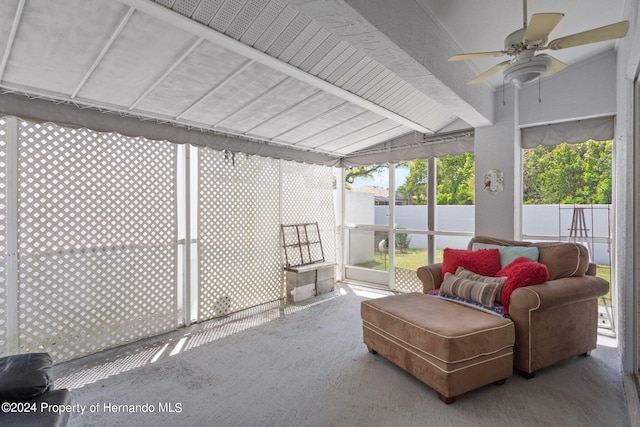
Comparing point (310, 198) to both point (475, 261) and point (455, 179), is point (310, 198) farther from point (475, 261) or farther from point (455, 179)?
point (475, 261)

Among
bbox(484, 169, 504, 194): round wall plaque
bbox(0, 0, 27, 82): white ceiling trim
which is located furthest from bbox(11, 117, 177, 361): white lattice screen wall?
bbox(484, 169, 504, 194): round wall plaque

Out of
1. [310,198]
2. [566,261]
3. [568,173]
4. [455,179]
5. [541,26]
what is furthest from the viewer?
[310,198]

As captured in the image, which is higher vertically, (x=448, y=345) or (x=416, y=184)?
(x=416, y=184)

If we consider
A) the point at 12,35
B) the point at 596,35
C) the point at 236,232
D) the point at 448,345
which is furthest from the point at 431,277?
the point at 12,35

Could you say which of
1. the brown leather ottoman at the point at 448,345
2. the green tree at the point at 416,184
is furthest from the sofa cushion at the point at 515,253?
the green tree at the point at 416,184

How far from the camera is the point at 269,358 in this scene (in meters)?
2.89

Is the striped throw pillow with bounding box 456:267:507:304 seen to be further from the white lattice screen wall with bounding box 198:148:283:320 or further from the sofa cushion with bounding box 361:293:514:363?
the white lattice screen wall with bounding box 198:148:283:320

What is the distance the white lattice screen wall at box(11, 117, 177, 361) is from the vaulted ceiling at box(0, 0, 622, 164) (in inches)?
17.7

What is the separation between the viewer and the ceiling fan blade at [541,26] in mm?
1681

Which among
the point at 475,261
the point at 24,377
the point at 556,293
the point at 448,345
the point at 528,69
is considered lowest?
the point at 448,345

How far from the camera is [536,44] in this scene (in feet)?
6.68

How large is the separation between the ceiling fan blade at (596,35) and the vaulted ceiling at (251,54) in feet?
2.32

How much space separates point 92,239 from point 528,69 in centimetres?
386

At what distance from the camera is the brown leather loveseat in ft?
7.89
